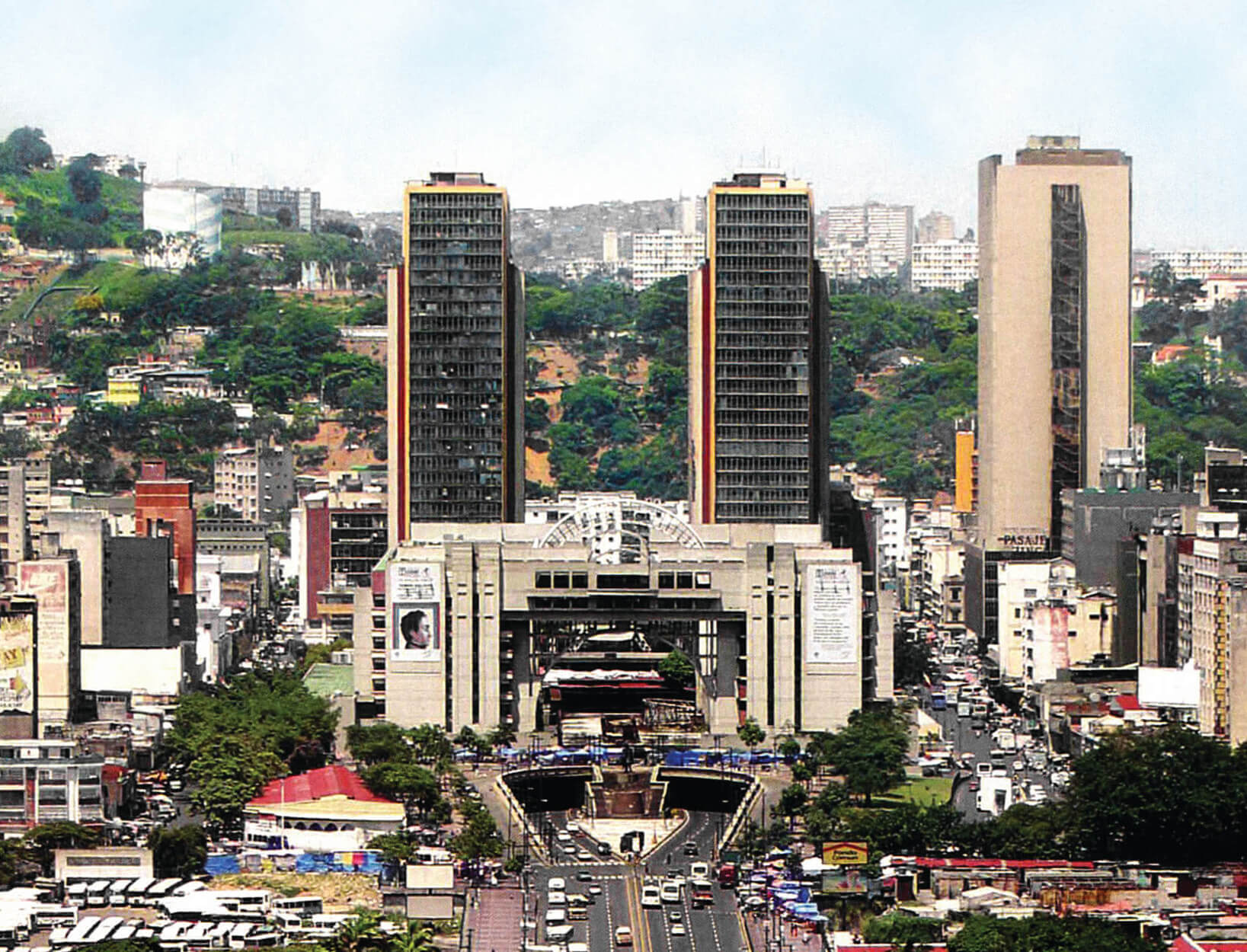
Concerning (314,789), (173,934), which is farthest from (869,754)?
(173,934)

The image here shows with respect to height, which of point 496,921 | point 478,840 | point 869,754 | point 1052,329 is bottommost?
point 496,921

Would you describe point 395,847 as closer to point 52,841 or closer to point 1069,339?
point 52,841

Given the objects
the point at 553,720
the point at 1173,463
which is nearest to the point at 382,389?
the point at 1173,463

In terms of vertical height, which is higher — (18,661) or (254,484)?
(254,484)

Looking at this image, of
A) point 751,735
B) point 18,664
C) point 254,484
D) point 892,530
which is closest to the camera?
point 18,664

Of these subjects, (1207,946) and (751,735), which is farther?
(751,735)

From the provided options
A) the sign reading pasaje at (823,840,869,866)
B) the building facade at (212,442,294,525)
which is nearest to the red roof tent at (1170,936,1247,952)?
the sign reading pasaje at (823,840,869,866)
